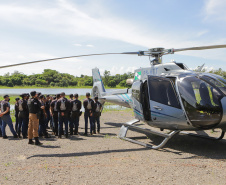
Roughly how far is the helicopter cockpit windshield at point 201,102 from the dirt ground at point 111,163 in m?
0.96

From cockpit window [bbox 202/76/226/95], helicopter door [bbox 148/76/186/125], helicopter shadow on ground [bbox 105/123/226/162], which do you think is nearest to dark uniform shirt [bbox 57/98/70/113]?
helicopter shadow on ground [bbox 105/123/226/162]

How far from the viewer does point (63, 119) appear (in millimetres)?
7695

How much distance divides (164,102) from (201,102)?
105 centimetres

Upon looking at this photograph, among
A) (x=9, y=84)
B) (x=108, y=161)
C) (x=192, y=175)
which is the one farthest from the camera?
(x=9, y=84)

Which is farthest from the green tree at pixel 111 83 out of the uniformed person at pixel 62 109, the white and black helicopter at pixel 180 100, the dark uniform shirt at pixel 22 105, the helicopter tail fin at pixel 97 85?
the white and black helicopter at pixel 180 100

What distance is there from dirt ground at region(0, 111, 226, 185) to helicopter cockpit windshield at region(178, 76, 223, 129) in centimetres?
96

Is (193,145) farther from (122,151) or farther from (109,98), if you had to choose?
(109,98)

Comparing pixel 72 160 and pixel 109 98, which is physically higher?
pixel 109 98

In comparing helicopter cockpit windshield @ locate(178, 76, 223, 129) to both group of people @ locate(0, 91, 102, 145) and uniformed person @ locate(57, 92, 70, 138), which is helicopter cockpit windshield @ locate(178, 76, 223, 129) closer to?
group of people @ locate(0, 91, 102, 145)

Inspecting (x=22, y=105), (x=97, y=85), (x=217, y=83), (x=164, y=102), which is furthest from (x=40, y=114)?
(x=217, y=83)

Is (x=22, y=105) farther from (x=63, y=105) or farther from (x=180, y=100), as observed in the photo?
(x=180, y=100)

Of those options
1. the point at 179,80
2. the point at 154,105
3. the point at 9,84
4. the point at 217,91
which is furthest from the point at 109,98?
the point at 9,84

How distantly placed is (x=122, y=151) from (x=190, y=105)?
2320 millimetres

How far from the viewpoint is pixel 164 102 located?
5.89 metres
